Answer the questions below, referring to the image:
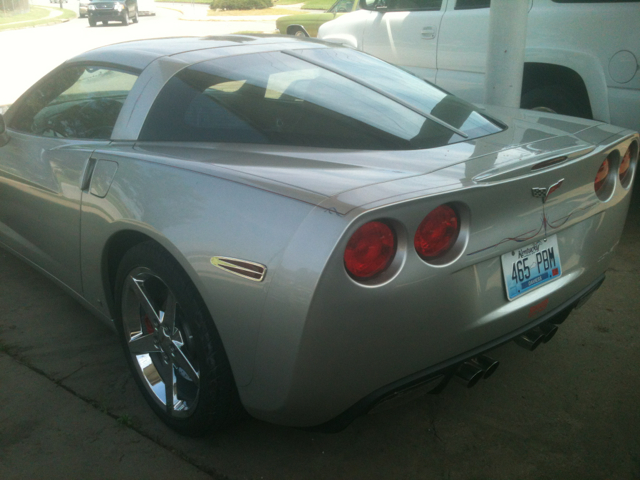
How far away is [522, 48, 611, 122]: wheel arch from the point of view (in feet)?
15.0

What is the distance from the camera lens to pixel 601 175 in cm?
248

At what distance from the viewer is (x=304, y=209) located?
1.79 metres

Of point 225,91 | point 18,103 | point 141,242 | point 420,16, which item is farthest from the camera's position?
point 420,16

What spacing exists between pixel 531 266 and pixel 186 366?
1.26 m

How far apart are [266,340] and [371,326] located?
1.01 feet

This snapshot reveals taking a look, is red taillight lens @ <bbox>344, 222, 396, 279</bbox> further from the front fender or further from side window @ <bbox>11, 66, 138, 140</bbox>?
side window @ <bbox>11, 66, 138, 140</bbox>

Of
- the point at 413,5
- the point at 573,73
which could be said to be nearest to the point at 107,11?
the point at 413,5

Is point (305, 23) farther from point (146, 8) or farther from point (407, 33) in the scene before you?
point (146, 8)

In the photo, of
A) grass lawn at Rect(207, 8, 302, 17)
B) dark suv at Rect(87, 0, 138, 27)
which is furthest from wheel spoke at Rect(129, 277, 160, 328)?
grass lawn at Rect(207, 8, 302, 17)

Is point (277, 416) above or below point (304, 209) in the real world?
below

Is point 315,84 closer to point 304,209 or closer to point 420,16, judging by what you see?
point 304,209

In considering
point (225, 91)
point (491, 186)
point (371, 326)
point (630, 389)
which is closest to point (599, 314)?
point (630, 389)

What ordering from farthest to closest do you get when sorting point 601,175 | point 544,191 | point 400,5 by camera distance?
1. point 400,5
2. point 601,175
3. point 544,191

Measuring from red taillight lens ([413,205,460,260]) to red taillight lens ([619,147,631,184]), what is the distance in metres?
1.07
